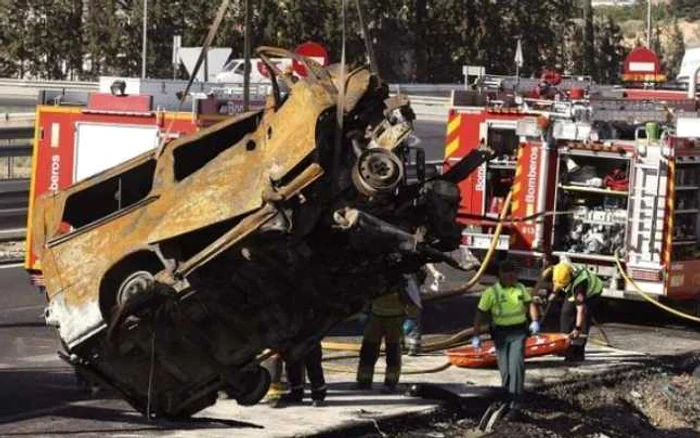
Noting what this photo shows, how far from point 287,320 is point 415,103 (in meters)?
43.8

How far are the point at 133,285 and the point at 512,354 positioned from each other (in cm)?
548

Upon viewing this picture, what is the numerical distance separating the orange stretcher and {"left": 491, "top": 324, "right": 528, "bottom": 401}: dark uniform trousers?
1603 mm

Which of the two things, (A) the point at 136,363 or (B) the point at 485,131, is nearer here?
(A) the point at 136,363

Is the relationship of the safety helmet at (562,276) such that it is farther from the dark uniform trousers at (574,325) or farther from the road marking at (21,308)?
the road marking at (21,308)

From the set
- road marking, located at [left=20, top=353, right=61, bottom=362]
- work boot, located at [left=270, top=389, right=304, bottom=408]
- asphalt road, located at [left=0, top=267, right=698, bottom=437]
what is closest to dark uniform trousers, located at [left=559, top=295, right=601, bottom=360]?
asphalt road, located at [left=0, top=267, right=698, bottom=437]

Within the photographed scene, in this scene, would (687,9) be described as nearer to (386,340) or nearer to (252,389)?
(386,340)

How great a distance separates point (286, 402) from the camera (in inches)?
500

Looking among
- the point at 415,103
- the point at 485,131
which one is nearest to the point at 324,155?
the point at 485,131

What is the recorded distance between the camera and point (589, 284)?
1603cm

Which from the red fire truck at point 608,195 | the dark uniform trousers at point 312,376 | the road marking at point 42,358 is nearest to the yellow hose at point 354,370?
the dark uniform trousers at point 312,376

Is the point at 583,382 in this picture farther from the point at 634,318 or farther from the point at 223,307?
the point at 223,307

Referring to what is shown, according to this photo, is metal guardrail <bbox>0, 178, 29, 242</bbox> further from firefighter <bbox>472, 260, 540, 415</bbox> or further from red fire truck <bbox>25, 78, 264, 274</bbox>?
firefighter <bbox>472, 260, 540, 415</bbox>

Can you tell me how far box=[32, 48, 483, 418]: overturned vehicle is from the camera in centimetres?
800

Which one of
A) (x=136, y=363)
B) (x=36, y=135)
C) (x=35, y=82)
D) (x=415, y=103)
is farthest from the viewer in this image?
(x=35, y=82)
